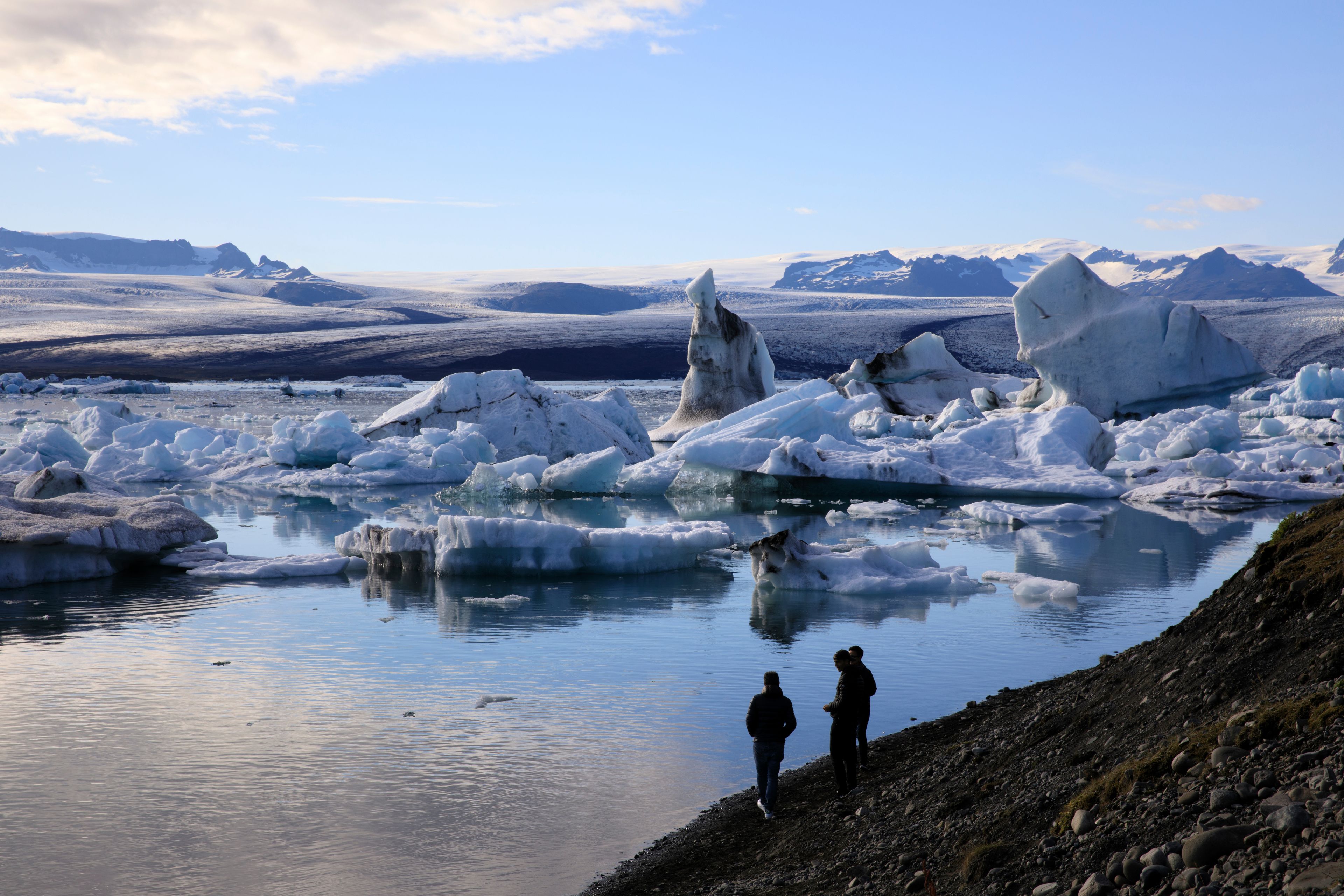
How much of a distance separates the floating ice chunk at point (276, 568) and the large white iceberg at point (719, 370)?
43.5 ft

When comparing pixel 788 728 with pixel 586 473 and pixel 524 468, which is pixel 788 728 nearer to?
pixel 586 473

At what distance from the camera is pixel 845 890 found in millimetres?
3223

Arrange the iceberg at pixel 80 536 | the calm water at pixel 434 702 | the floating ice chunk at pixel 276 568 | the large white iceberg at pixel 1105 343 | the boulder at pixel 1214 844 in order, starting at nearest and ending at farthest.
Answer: the boulder at pixel 1214 844 < the calm water at pixel 434 702 < the iceberg at pixel 80 536 < the floating ice chunk at pixel 276 568 < the large white iceberg at pixel 1105 343

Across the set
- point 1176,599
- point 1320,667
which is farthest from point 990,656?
point 1320,667

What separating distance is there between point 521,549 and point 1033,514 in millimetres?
6324

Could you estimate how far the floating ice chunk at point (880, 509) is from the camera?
13758 millimetres

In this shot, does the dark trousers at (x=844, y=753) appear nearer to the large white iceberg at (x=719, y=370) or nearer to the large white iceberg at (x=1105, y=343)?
the large white iceberg at (x=1105, y=343)

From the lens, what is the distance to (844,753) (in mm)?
4262

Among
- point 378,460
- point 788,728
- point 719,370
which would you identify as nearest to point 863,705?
point 788,728

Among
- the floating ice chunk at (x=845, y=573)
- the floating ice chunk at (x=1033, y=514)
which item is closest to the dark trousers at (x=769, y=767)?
the floating ice chunk at (x=845, y=573)

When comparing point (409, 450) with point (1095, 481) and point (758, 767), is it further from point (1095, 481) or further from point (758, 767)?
point (758, 767)

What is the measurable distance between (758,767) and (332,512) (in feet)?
36.9

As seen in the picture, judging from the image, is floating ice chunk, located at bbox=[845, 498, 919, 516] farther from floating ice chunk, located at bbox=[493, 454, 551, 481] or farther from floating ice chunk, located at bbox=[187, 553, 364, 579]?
floating ice chunk, located at bbox=[187, 553, 364, 579]

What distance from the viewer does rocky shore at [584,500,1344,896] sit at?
246 cm
